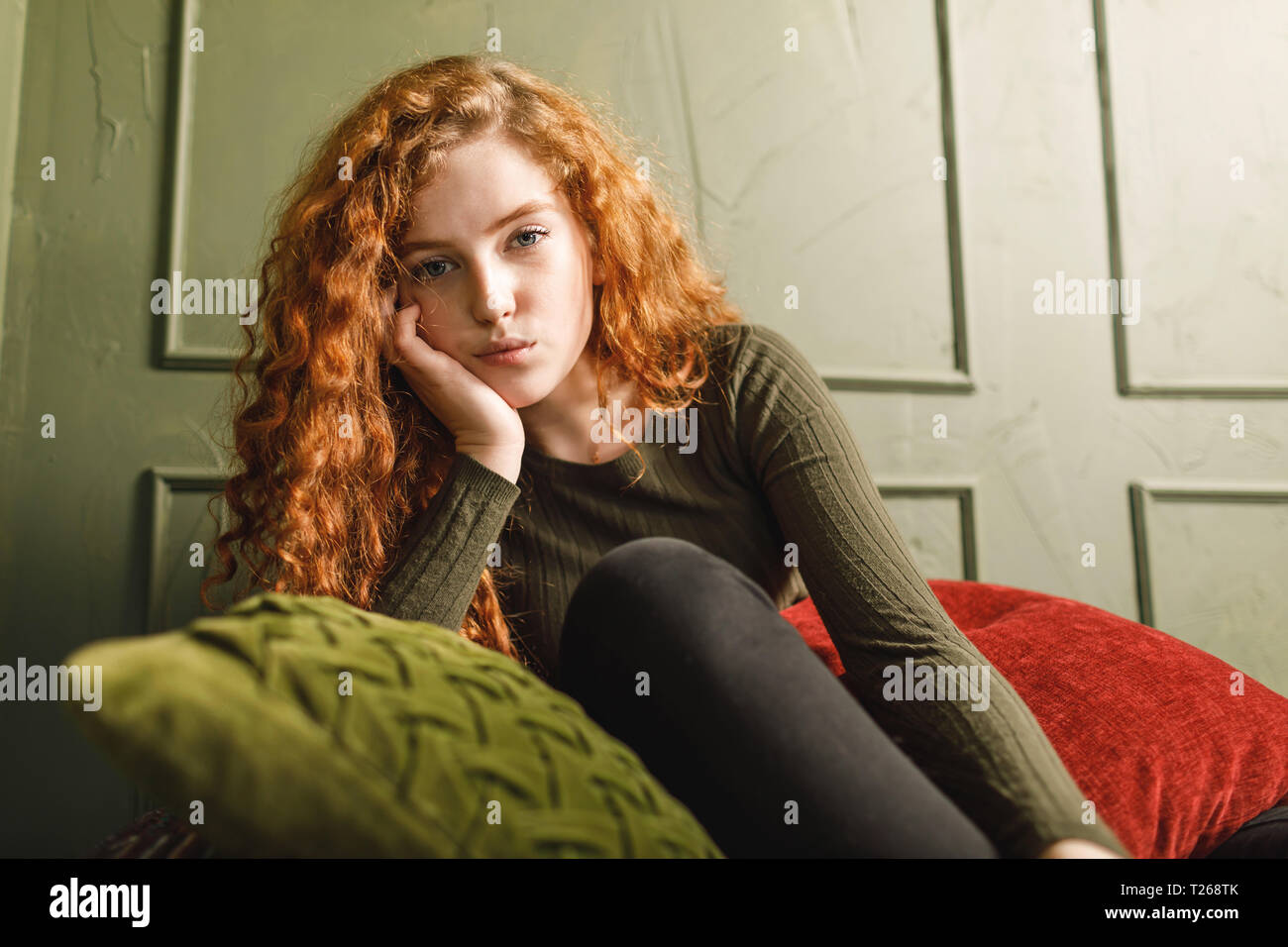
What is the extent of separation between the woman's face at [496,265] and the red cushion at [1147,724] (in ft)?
1.73

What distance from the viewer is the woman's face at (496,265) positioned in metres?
0.96

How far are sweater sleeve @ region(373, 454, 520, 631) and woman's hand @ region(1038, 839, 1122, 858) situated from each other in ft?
1.98

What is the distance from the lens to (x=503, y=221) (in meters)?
0.96

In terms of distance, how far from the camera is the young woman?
0.87 m

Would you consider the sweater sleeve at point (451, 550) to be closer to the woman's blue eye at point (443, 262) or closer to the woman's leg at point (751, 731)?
the woman's blue eye at point (443, 262)

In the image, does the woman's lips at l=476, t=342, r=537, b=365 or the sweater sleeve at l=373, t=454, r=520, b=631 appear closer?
the sweater sleeve at l=373, t=454, r=520, b=631

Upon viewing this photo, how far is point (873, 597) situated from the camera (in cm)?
80
